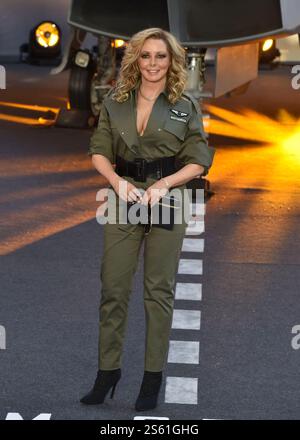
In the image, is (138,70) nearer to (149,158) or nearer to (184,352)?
(149,158)

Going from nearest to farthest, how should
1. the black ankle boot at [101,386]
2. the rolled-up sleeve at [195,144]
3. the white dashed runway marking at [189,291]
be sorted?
the rolled-up sleeve at [195,144]
the black ankle boot at [101,386]
the white dashed runway marking at [189,291]

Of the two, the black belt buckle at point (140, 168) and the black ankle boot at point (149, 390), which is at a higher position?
the black belt buckle at point (140, 168)

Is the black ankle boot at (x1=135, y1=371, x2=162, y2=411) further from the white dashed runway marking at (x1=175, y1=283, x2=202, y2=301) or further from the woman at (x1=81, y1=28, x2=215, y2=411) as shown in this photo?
the white dashed runway marking at (x1=175, y1=283, x2=202, y2=301)

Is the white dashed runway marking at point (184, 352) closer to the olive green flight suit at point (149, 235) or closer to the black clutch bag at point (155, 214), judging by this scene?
the olive green flight suit at point (149, 235)

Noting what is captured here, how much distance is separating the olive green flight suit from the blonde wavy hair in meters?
0.04

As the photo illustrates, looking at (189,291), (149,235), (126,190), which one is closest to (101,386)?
(149,235)

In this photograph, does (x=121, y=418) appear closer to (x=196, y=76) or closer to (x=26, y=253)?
(x=26, y=253)

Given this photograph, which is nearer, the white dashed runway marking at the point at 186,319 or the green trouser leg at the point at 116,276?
the green trouser leg at the point at 116,276

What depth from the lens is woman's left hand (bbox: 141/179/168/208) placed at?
4852mm

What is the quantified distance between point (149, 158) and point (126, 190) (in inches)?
6.9

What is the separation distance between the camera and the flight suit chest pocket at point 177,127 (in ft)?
16.0

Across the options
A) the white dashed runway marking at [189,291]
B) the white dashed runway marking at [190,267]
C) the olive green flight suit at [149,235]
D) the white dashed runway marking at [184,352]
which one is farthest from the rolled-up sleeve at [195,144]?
the white dashed runway marking at [190,267]

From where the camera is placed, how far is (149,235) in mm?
4938

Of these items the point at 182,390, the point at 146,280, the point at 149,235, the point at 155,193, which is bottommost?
the point at 182,390
